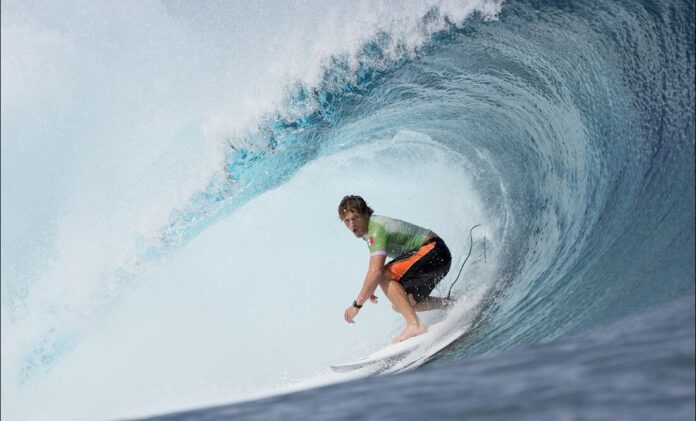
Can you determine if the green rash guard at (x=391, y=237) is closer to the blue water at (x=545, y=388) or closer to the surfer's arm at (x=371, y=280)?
the surfer's arm at (x=371, y=280)

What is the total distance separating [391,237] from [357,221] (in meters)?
0.24

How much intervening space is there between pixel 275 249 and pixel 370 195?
1.24 meters

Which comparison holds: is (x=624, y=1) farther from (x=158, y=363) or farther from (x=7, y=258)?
(x=7, y=258)

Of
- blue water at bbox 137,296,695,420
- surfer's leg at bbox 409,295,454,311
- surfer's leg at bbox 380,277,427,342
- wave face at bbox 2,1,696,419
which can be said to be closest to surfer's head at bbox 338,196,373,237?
surfer's leg at bbox 380,277,427,342

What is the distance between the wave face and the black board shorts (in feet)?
1.29

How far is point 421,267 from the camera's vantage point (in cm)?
478

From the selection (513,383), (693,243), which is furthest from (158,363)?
(513,383)

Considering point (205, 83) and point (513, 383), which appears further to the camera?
point (205, 83)

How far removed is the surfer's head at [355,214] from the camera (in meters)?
4.59

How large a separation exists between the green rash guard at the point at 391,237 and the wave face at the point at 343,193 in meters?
0.64

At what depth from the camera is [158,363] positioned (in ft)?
27.6

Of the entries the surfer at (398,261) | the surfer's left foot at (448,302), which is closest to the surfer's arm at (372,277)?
the surfer at (398,261)

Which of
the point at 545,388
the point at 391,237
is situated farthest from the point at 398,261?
the point at 545,388

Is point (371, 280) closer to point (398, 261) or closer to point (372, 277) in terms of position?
point (372, 277)
